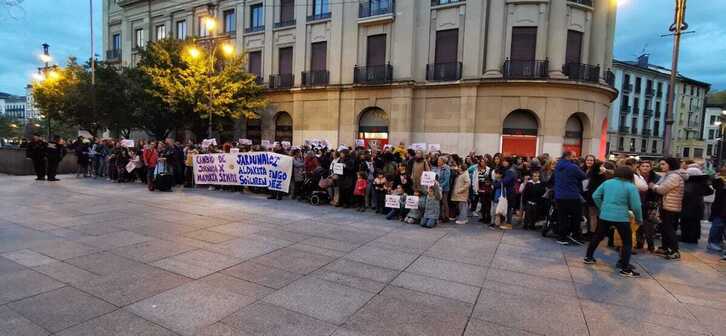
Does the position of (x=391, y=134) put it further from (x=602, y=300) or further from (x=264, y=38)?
(x=602, y=300)

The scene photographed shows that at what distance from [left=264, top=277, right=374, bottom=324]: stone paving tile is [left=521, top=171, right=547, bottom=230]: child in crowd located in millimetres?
5932

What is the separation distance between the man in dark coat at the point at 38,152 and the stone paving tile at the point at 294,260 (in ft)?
49.1

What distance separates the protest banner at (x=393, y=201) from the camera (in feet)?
30.8

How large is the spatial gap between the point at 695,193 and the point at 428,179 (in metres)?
5.64

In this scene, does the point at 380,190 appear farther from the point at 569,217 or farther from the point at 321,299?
the point at 321,299

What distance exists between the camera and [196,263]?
554 centimetres

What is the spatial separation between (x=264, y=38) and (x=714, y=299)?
89.5 ft

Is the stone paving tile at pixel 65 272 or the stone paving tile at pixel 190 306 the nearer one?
the stone paving tile at pixel 190 306

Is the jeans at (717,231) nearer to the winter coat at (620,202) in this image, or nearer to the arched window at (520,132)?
the winter coat at (620,202)

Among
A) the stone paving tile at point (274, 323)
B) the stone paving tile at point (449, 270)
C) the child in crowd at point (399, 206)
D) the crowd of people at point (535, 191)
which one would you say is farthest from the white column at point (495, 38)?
the stone paving tile at point (274, 323)

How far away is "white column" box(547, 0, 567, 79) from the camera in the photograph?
19.4 metres

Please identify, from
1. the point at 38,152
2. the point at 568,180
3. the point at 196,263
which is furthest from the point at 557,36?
the point at 38,152

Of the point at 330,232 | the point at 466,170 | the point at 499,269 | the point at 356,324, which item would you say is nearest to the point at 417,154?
the point at 466,170

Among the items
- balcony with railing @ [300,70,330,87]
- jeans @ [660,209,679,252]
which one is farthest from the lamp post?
jeans @ [660,209,679,252]
